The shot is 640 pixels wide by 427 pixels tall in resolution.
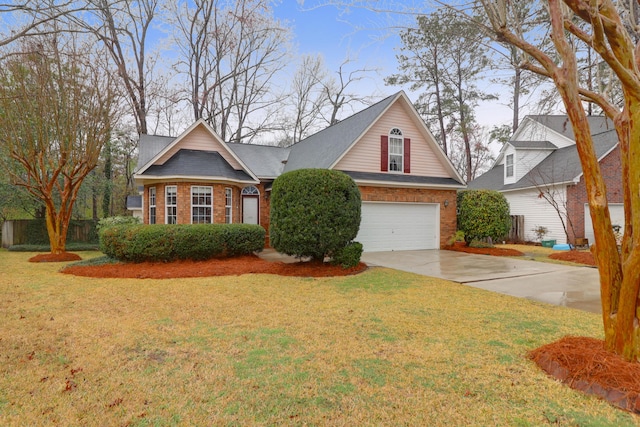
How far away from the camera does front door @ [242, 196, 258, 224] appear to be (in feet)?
50.9

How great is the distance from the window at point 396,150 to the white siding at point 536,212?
27.5ft

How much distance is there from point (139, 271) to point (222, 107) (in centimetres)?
1836

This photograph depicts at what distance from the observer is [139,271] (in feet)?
30.1

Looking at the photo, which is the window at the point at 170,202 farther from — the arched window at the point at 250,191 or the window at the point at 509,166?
the window at the point at 509,166

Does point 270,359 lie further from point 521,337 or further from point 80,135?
point 80,135

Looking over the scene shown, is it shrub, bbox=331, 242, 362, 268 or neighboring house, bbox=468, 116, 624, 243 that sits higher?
neighboring house, bbox=468, 116, 624, 243

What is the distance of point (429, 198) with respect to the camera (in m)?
14.5

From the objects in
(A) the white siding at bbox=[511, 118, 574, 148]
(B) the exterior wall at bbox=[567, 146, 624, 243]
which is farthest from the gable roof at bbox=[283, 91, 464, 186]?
(A) the white siding at bbox=[511, 118, 574, 148]

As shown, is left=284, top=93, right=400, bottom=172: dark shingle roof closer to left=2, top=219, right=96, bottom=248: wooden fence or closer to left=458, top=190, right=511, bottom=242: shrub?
left=458, top=190, right=511, bottom=242: shrub

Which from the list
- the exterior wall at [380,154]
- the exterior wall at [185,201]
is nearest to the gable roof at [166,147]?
the exterior wall at [185,201]

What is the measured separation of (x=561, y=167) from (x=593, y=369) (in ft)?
56.7

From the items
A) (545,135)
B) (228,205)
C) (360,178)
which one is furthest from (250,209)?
(545,135)

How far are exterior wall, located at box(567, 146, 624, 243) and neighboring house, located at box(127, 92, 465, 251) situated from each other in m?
5.80

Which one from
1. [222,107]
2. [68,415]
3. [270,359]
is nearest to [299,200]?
[270,359]
